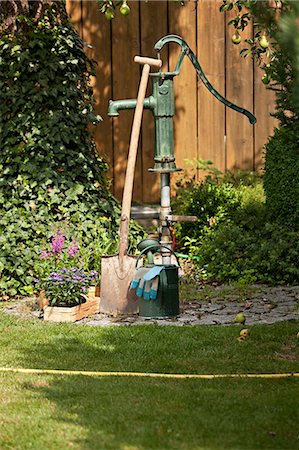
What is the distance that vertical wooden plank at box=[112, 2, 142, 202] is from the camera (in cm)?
875

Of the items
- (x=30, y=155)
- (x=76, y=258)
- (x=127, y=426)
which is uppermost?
(x=30, y=155)

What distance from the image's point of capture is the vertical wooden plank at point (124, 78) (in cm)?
875

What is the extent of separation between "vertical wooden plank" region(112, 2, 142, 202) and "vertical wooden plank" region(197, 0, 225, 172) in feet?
2.11

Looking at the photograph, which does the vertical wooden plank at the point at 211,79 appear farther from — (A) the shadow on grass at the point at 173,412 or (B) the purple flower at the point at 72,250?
(A) the shadow on grass at the point at 173,412

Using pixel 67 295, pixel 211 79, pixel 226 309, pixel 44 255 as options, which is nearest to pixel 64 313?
pixel 67 295

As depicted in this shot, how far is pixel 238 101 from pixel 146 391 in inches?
203

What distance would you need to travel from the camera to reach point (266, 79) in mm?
5574

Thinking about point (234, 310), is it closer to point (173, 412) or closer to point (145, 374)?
point (145, 374)

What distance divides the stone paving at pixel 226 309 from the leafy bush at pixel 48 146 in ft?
2.42

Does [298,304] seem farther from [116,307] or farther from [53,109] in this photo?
[53,109]

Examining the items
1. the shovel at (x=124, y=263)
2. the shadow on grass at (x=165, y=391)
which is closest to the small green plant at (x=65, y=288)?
the shovel at (x=124, y=263)

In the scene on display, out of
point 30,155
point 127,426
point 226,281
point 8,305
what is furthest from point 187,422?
point 30,155

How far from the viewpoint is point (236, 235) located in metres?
7.47

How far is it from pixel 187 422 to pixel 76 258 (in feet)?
9.53
